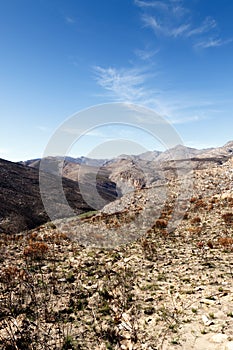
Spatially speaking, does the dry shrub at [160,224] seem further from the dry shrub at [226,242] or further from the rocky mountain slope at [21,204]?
the rocky mountain slope at [21,204]

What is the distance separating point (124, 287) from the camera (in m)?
12.2

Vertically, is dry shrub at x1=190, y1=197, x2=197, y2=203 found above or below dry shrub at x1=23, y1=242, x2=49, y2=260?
above

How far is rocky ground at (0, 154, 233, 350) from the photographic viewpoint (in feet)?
28.3

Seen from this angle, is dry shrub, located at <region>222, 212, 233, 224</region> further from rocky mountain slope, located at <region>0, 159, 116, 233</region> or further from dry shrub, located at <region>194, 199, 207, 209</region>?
rocky mountain slope, located at <region>0, 159, 116, 233</region>

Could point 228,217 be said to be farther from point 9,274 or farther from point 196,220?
point 9,274

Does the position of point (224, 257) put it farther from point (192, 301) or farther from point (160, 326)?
→ point (160, 326)

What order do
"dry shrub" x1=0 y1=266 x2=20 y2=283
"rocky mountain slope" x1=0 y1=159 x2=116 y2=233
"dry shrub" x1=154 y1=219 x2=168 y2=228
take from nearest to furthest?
"dry shrub" x1=0 y1=266 x2=20 y2=283 → "dry shrub" x1=154 y1=219 x2=168 y2=228 → "rocky mountain slope" x1=0 y1=159 x2=116 y2=233

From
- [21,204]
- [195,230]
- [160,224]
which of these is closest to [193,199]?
[160,224]

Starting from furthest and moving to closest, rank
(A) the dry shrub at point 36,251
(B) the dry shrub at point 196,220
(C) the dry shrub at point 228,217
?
(B) the dry shrub at point 196,220, (C) the dry shrub at point 228,217, (A) the dry shrub at point 36,251

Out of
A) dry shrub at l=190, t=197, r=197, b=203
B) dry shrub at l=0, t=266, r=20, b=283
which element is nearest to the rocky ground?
dry shrub at l=0, t=266, r=20, b=283

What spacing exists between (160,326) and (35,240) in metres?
14.0

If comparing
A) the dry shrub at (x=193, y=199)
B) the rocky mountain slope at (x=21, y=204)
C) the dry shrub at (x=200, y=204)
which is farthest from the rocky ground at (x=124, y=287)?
the rocky mountain slope at (x=21, y=204)

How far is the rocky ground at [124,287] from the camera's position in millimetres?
8641

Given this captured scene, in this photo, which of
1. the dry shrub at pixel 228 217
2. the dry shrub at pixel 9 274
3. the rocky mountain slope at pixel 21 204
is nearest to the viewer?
the dry shrub at pixel 9 274
